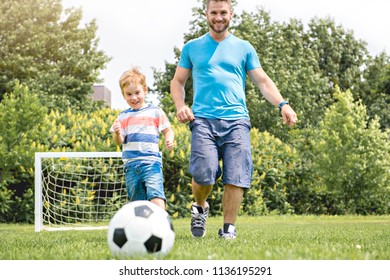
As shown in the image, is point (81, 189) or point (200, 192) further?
point (81, 189)

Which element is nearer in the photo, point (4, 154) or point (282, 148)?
point (4, 154)

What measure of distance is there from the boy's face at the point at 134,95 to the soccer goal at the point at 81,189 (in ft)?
15.5

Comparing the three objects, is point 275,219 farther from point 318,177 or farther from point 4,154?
point 4,154

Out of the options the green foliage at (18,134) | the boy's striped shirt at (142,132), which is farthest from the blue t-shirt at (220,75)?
the green foliage at (18,134)

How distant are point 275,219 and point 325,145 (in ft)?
12.1

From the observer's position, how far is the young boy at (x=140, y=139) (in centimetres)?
616

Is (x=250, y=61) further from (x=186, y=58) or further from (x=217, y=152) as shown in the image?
(x=217, y=152)

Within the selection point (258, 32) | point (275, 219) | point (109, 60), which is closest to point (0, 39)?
point (109, 60)

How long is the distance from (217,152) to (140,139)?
2.73ft

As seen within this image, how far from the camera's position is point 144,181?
6191 mm

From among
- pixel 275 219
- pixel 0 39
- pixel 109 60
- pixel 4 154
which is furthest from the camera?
pixel 109 60

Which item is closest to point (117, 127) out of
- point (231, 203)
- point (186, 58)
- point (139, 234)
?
point (186, 58)

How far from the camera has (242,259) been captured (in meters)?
3.68

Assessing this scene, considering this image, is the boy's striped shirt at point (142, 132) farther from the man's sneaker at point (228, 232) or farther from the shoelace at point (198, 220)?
the man's sneaker at point (228, 232)
